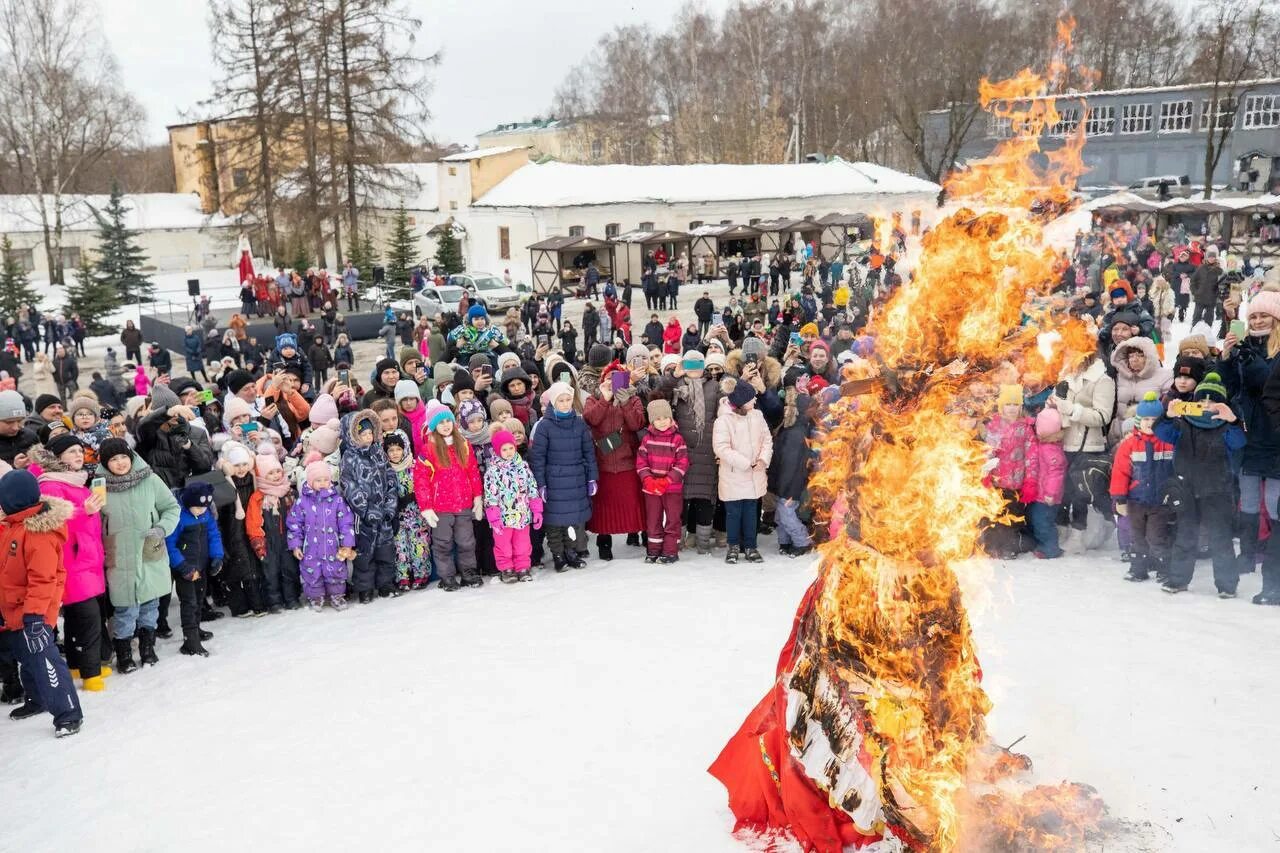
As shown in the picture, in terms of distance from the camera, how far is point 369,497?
313 inches

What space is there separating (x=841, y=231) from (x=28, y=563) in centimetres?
4021

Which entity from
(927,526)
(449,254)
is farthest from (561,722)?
(449,254)

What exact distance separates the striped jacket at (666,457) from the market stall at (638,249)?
29.0 m

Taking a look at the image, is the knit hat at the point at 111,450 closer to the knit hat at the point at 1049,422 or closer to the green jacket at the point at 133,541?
the green jacket at the point at 133,541

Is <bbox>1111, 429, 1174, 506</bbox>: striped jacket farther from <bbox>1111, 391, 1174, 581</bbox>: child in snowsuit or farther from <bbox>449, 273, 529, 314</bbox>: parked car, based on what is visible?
<bbox>449, 273, 529, 314</bbox>: parked car

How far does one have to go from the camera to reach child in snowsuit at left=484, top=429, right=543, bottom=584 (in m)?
8.34

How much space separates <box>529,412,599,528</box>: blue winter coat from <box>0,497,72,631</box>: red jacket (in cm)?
368

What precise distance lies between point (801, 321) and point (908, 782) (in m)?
18.1

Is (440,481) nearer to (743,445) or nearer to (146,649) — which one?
(146,649)

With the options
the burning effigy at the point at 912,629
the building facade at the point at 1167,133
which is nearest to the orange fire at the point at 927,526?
the burning effigy at the point at 912,629

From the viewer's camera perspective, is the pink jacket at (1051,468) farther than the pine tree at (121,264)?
No

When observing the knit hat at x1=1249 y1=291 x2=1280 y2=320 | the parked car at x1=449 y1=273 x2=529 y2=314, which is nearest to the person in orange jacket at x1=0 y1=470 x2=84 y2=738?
the knit hat at x1=1249 y1=291 x2=1280 y2=320

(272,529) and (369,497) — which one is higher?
(369,497)

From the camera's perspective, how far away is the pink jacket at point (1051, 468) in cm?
826
